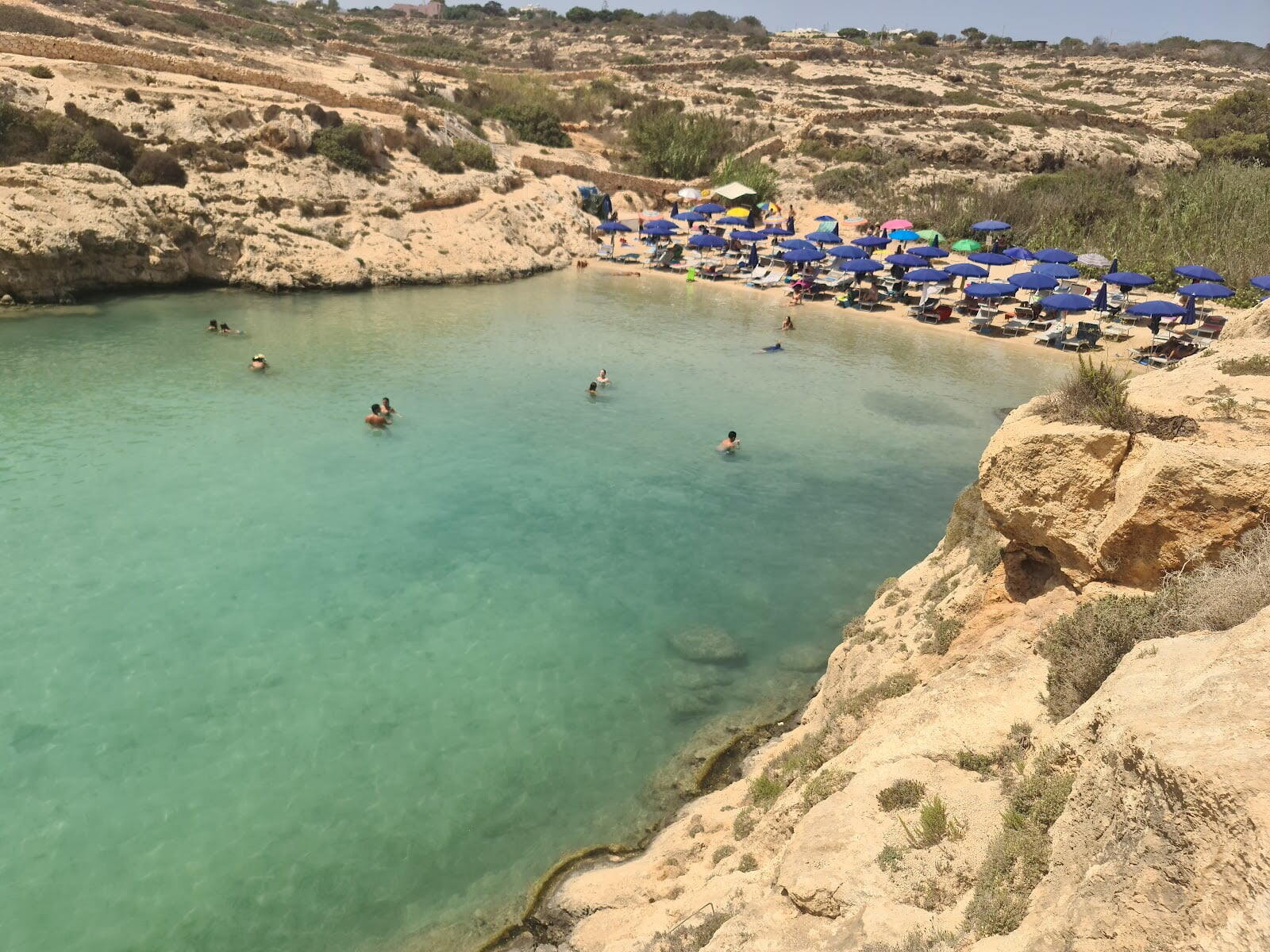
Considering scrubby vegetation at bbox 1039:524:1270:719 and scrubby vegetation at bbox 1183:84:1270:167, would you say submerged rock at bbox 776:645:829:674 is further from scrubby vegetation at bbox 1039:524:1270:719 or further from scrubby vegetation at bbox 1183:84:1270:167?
scrubby vegetation at bbox 1183:84:1270:167

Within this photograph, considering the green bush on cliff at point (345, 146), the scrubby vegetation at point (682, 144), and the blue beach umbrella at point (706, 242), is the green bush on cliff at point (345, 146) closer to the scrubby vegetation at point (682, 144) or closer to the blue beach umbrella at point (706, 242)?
the blue beach umbrella at point (706, 242)

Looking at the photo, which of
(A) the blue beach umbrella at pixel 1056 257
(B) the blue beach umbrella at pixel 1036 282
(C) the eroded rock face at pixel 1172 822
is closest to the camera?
(C) the eroded rock face at pixel 1172 822

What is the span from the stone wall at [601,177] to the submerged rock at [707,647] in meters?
41.8

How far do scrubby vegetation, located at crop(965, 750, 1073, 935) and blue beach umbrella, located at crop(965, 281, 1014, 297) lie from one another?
28.2 m

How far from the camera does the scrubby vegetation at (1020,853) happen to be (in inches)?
161

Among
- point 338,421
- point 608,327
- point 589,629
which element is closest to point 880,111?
point 608,327

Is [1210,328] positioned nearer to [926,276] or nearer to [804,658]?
[926,276]

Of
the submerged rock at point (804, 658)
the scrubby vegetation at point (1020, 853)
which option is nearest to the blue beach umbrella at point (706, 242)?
the submerged rock at point (804, 658)

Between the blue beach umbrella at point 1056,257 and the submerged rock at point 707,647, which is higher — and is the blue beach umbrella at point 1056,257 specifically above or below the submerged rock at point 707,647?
above

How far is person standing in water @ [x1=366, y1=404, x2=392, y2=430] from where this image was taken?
741 inches

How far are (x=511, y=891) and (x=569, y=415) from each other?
13815mm

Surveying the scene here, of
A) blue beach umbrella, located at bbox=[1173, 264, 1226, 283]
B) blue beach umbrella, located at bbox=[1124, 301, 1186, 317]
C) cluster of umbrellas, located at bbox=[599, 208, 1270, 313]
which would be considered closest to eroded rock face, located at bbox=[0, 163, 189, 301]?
cluster of umbrellas, located at bbox=[599, 208, 1270, 313]

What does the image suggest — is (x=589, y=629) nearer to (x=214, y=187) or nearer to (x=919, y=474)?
(x=919, y=474)

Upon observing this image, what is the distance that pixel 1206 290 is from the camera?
2544 centimetres
